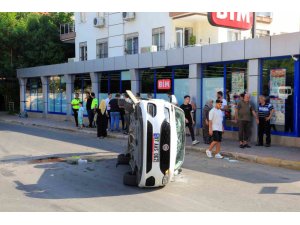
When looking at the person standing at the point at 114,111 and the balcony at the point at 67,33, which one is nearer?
the person standing at the point at 114,111

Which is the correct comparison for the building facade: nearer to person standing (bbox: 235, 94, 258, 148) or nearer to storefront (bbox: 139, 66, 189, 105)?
storefront (bbox: 139, 66, 189, 105)

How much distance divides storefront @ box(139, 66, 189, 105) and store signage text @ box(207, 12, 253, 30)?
2.53m

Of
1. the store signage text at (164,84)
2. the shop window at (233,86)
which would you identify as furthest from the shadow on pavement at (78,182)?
the store signage text at (164,84)

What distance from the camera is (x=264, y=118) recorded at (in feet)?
42.2

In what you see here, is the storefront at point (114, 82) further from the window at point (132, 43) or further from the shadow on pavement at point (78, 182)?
the shadow on pavement at point (78, 182)

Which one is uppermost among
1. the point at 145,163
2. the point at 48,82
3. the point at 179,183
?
the point at 48,82

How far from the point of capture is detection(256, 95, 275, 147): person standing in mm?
12812

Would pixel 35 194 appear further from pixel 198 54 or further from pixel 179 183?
pixel 198 54

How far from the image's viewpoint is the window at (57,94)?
26.0m

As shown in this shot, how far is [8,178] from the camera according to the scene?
872 cm

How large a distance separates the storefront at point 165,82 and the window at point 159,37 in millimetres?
6258

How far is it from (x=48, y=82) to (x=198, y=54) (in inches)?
584

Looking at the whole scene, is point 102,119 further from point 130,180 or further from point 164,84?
point 130,180
